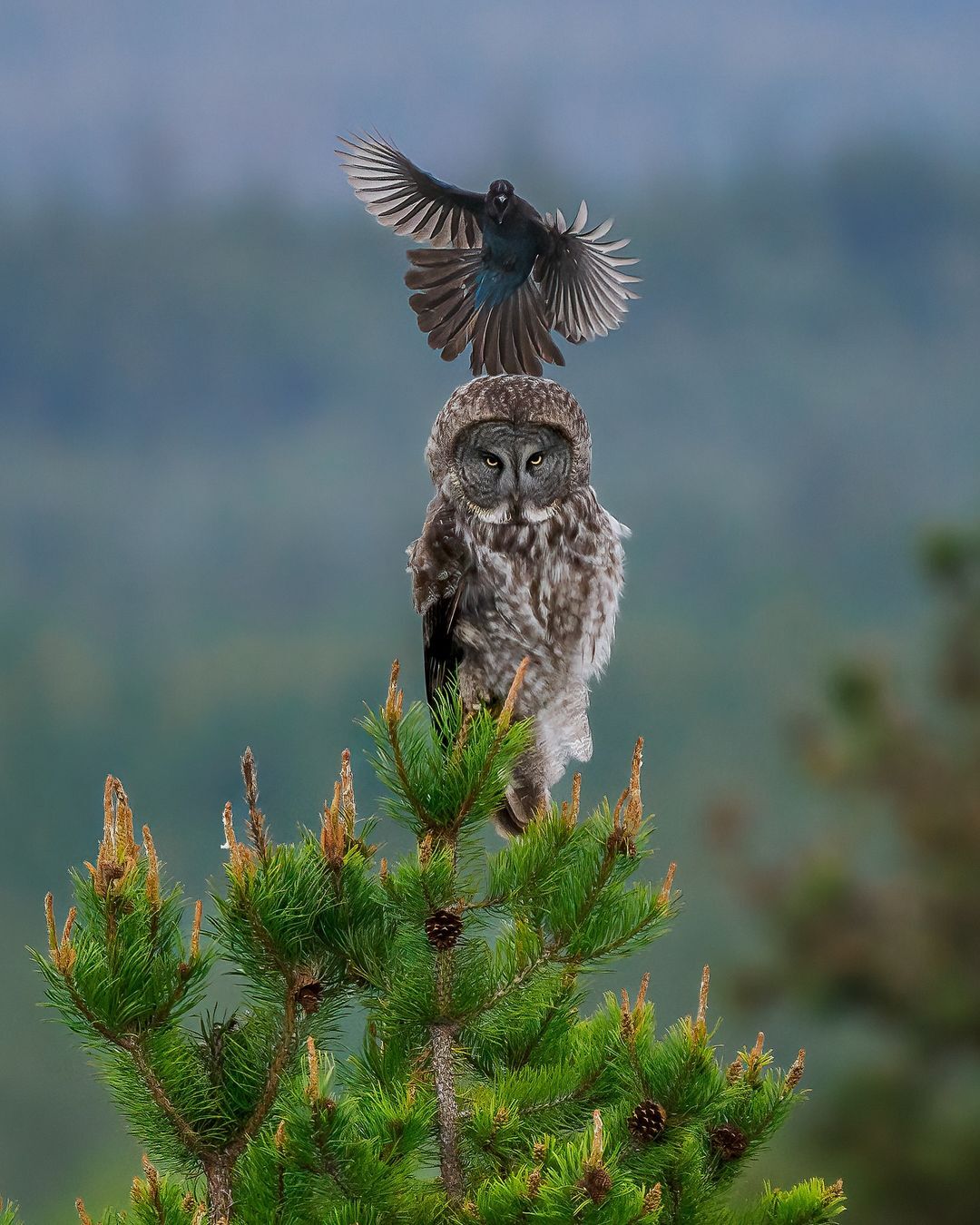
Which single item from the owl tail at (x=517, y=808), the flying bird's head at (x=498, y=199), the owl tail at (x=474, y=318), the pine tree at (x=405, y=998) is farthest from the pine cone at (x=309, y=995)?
the flying bird's head at (x=498, y=199)

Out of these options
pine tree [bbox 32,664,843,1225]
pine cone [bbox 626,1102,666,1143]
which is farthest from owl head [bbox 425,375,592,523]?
pine cone [bbox 626,1102,666,1143]

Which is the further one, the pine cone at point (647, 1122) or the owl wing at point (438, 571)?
the owl wing at point (438, 571)

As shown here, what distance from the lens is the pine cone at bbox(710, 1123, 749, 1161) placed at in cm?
161

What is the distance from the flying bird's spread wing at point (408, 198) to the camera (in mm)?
1956

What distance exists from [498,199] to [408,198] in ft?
0.64

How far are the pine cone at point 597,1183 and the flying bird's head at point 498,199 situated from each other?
1.22 m

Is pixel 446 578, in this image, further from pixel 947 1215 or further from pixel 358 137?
pixel 947 1215

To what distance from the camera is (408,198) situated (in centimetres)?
201

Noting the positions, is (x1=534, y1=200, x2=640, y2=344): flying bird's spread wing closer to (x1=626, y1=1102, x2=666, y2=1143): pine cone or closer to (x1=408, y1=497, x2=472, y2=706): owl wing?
(x1=408, y1=497, x2=472, y2=706): owl wing

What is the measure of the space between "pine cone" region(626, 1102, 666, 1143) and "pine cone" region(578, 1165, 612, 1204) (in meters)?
0.27

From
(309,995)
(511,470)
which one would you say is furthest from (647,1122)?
(511,470)

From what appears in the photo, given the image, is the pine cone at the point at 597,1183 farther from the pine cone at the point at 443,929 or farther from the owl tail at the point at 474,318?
the owl tail at the point at 474,318

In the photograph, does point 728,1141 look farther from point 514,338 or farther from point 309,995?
point 514,338

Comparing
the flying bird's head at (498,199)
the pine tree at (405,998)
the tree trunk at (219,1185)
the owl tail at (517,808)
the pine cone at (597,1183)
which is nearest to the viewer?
the pine cone at (597,1183)
